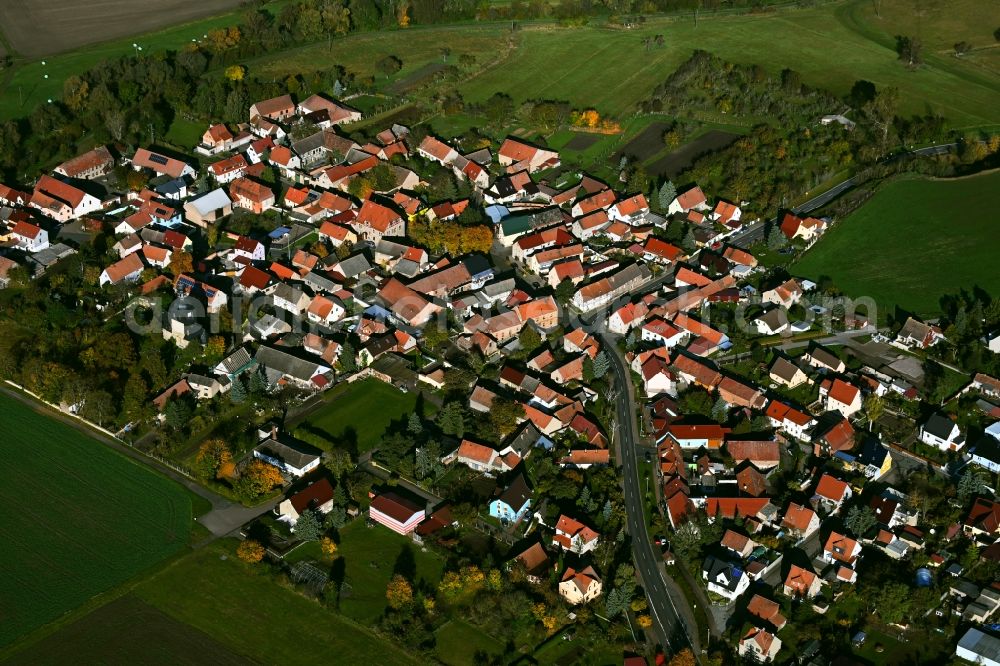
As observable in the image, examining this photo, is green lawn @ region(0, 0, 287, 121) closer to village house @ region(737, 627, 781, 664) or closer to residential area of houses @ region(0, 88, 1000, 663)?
residential area of houses @ region(0, 88, 1000, 663)

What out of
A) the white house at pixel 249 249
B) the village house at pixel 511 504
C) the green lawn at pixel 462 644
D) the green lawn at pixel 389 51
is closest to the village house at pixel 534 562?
the village house at pixel 511 504

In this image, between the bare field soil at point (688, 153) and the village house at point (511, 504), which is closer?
the village house at point (511, 504)

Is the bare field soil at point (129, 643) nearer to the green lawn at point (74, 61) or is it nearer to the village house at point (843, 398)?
the village house at point (843, 398)

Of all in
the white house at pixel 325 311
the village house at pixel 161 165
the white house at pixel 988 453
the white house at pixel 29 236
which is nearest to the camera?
the white house at pixel 988 453

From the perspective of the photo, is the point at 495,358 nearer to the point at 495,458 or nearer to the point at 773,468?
the point at 495,458

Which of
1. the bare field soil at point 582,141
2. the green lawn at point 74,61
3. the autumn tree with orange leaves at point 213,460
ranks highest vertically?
the green lawn at point 74,61

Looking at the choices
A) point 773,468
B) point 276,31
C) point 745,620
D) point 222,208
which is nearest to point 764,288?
point 773,468

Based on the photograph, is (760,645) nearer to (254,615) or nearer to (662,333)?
(254,615)
